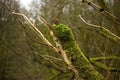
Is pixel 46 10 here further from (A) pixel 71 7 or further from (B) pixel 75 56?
(B) pixel 75 56

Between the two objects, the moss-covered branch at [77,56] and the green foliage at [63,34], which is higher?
the green foliage at [63,34]

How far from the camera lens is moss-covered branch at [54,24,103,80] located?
2717mm

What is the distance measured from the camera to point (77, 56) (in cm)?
278

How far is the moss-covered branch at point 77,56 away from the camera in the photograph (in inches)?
107

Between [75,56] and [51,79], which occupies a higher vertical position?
[75,56]

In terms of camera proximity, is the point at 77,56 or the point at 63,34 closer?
the point at 77,56

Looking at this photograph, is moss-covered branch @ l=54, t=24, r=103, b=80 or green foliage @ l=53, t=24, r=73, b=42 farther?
green foliage @ l=53, t=24, r=73, b=42

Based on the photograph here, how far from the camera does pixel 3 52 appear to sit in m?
19.8

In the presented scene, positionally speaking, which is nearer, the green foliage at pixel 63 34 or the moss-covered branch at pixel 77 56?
the moss-covered branch at pixel 77 56

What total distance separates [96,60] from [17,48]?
53.0 feet

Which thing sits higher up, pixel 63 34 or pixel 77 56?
pixel 63 34

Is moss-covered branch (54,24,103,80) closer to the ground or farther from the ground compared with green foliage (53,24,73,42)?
closer to the ground

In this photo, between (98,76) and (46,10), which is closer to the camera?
(98,76)

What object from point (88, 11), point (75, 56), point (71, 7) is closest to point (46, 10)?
point (71, 7)
